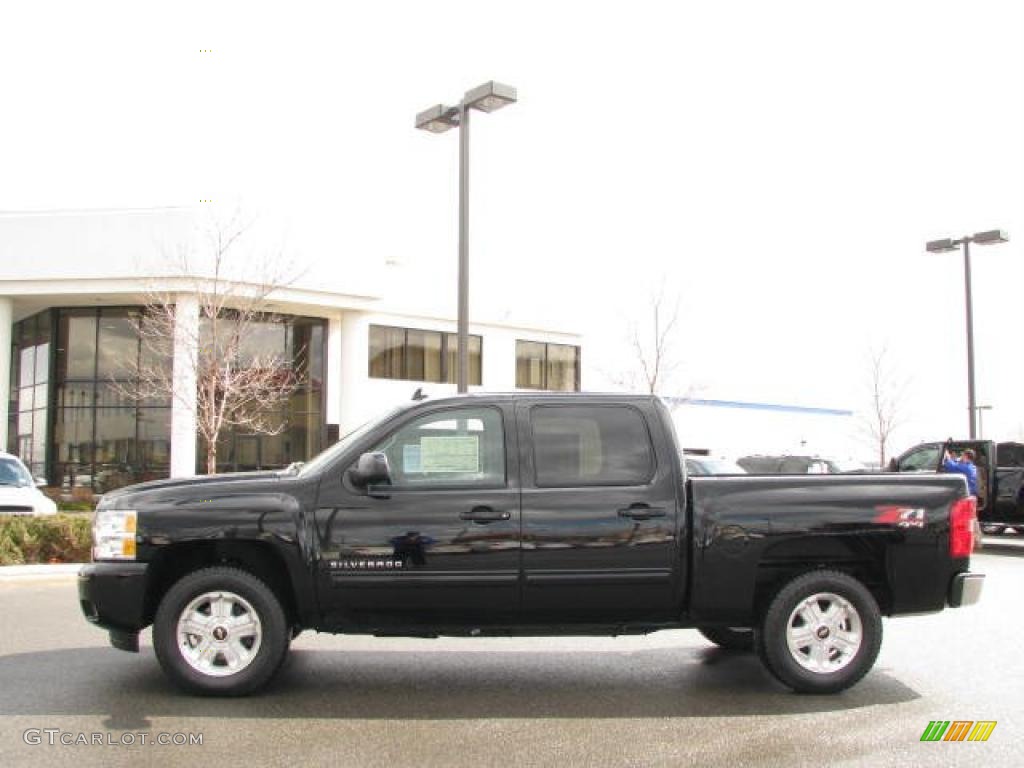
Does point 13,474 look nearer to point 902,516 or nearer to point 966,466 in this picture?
point 902,516

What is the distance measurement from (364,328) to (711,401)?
35.2 meters

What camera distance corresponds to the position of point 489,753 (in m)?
5.23

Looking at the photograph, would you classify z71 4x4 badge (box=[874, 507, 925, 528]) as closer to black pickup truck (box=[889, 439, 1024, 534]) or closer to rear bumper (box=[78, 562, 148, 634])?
rear bumper (box=[78, 562, 148, 634])

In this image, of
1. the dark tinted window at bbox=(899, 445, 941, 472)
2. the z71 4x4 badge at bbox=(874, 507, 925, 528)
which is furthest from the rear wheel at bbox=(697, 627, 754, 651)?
the dark tinted window at bbox=(899, 445, 941, 472)

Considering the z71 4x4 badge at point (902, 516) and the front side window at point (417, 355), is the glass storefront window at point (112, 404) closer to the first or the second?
the front side window at point (417, 355)

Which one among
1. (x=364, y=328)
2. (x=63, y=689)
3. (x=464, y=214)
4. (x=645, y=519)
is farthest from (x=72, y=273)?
(x=645, y=519)

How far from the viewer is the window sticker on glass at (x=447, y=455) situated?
646 centimetres

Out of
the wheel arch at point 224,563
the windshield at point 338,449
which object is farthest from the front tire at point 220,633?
the windshield at point 338,449

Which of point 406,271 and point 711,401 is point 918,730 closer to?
point 406,271

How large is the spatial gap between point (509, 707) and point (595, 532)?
123 cm

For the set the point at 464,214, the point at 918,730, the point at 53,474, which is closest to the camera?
the point at 918,730

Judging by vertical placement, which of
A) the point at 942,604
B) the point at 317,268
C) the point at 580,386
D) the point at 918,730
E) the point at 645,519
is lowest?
the point at 918,730

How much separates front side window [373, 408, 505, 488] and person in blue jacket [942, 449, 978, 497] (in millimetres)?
14100

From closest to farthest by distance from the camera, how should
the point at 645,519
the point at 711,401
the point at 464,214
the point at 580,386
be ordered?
the point at 645,519 < the point at 464,214 < the point at 580,386 < the point at 711,401
